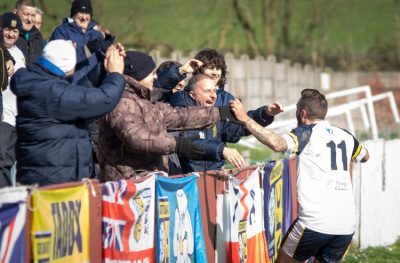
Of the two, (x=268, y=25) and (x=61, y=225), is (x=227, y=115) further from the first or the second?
(x=268, y=25)

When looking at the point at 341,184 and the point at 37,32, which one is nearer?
the point at 341,184

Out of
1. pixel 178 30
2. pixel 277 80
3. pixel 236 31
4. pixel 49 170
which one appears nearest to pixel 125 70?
pixel 49 170

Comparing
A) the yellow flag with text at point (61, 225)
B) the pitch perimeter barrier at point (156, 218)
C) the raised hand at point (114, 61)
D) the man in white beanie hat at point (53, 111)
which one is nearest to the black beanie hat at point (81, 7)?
the pitch perimeter barrier at point (156, 218)

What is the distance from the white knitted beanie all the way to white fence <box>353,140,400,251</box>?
6.88 metres

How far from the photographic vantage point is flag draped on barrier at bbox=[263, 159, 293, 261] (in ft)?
33.5

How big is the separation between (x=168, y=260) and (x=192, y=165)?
1.51 meters

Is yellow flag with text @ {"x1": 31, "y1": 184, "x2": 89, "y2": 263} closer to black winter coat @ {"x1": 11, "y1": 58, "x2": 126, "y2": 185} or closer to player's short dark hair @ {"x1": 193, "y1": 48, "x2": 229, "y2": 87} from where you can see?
black winter coat @ {"x1": 11, "y1": 58, "x2": 126, "y2": 185}

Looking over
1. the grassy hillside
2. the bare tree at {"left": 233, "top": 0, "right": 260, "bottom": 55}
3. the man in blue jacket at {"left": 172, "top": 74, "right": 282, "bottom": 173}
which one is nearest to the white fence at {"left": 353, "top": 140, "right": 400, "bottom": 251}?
the man in blue jacket at {"left": 172, "top": 74, "right": 282, "bottom": 173}

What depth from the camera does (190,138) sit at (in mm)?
8227

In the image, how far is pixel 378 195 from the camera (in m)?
14.2

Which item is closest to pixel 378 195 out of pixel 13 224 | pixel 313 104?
pixel 313 104

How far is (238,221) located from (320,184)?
0.80 metres

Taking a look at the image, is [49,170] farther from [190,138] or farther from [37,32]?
[37,32]

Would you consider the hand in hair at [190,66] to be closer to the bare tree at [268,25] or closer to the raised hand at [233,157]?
the raised hand at [233,157]
